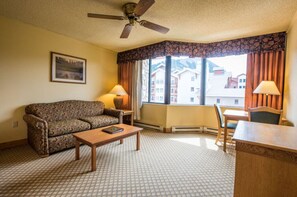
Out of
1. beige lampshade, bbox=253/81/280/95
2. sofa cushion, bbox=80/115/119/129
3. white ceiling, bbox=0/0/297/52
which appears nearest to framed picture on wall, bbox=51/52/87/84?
white ceiling, bbox=0/0/297/52

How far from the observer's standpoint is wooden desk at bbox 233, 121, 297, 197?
3.33 ft

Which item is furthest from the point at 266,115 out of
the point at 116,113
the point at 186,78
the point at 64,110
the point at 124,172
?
the point at 64,110

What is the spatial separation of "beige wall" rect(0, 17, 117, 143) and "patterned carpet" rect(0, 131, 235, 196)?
0.70 meters

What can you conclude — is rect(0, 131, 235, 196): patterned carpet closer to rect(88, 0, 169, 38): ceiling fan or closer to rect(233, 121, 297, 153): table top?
rect(233, 121, 297, 153): table top

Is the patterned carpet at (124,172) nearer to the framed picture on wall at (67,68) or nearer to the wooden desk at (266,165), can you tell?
the wooden desk at (266,165)

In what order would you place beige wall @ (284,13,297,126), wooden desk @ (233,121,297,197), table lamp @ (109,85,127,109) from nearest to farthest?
wooden desk @ (233,121,297,197) → beige wall @ (284,13,297,126) → table lamp @ (109,85,127,109)

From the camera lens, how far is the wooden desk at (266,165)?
102cm

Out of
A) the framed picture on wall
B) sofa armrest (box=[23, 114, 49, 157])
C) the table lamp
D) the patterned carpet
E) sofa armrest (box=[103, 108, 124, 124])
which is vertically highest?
the framed picture on wall

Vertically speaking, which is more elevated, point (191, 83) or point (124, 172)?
point (191, 83)

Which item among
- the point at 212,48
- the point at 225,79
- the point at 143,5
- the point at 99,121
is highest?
the point at 212,48

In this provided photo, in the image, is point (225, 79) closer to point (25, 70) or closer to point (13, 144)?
point (25, 70)

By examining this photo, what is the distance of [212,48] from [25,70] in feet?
13.8

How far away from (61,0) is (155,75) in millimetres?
2782

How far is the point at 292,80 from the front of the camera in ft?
7.94
